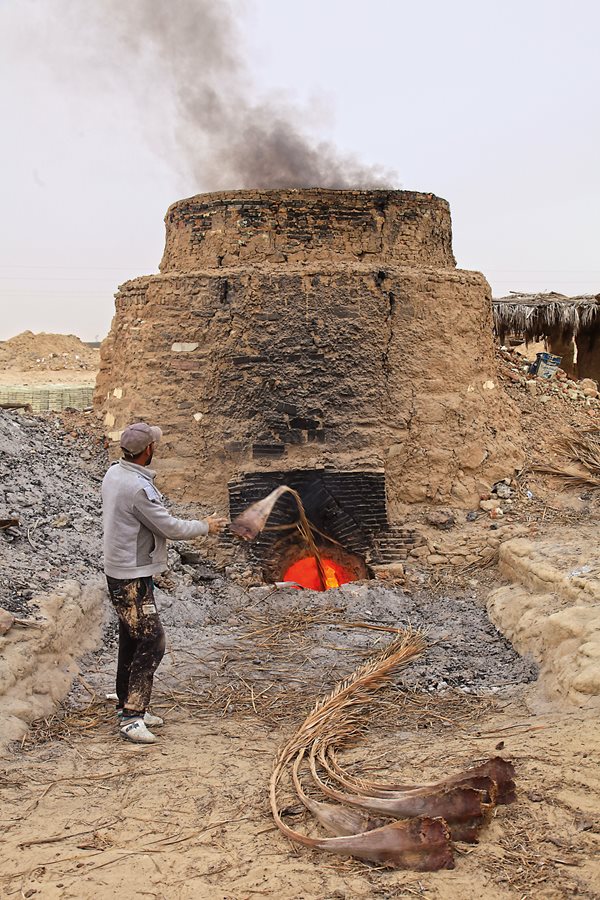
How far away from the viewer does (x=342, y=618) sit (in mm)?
6484

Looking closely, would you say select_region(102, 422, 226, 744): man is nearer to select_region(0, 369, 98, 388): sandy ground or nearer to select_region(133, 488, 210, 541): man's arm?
select_region(133, 488, 210, 541): man's arm

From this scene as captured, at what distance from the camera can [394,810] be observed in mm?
2922

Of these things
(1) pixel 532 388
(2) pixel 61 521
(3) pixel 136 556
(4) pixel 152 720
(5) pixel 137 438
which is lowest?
(4) pixel 152 720

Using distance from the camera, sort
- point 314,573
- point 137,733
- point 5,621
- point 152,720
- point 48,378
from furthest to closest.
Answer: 1. point 48,378
2. point 314,573
3. point 5,621
4. point 152,720
5. point 137,733

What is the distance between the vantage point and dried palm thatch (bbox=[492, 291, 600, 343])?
527 inches

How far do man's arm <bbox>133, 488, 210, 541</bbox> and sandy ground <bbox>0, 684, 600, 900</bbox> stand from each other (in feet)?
3.58

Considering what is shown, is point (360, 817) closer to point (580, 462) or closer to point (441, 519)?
point (441, 519)

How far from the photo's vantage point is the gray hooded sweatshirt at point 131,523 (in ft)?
13.5

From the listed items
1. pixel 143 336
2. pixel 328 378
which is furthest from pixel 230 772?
pixel 143 336

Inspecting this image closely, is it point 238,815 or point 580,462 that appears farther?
point 580,462

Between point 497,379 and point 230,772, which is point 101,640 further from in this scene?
point 497,379

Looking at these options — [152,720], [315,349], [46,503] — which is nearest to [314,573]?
[315,349]

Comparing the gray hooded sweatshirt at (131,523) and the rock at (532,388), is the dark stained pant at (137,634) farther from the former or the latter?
the rock at (532,388)

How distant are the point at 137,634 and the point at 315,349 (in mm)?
3971
